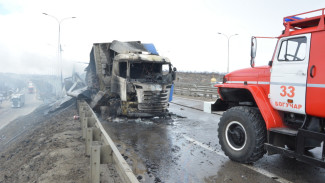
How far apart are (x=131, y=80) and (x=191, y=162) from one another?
541 centimetres

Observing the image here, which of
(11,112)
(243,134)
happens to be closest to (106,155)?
(243,134)

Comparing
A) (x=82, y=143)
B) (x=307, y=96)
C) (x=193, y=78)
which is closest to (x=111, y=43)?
(x=82, y=143)

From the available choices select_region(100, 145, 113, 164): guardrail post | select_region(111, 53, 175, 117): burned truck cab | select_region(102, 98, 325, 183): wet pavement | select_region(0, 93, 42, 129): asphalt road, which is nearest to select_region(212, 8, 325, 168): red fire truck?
select_region(102, 98, 325, 183): wet pavement

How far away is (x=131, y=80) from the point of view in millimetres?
9883

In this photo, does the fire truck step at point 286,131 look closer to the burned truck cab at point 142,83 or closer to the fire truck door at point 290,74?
the fire truck door at point 290,74

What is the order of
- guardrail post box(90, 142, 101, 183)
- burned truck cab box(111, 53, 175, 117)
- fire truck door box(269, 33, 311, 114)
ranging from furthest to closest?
1. burned truck cab box(111, 53, 175, 117)
2. fire truck door box(269, 33, 311, 114)
3. guardrail post box(90, 142, 101, 183)

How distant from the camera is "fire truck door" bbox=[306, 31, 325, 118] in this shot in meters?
3.67

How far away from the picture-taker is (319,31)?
3.81m

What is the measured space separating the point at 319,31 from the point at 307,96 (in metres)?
1.02

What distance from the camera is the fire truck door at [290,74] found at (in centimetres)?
398

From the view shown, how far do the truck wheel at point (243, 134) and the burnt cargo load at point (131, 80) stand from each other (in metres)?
4.53

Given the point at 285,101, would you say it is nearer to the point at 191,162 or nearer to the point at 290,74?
the point at 290,74

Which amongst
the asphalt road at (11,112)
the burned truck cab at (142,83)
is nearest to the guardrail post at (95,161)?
the burned truck cab at (142,83)

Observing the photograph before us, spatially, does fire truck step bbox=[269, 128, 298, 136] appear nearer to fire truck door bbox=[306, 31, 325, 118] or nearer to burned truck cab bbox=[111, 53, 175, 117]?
fire truck door bbox=[306, 31, 325, 118]
